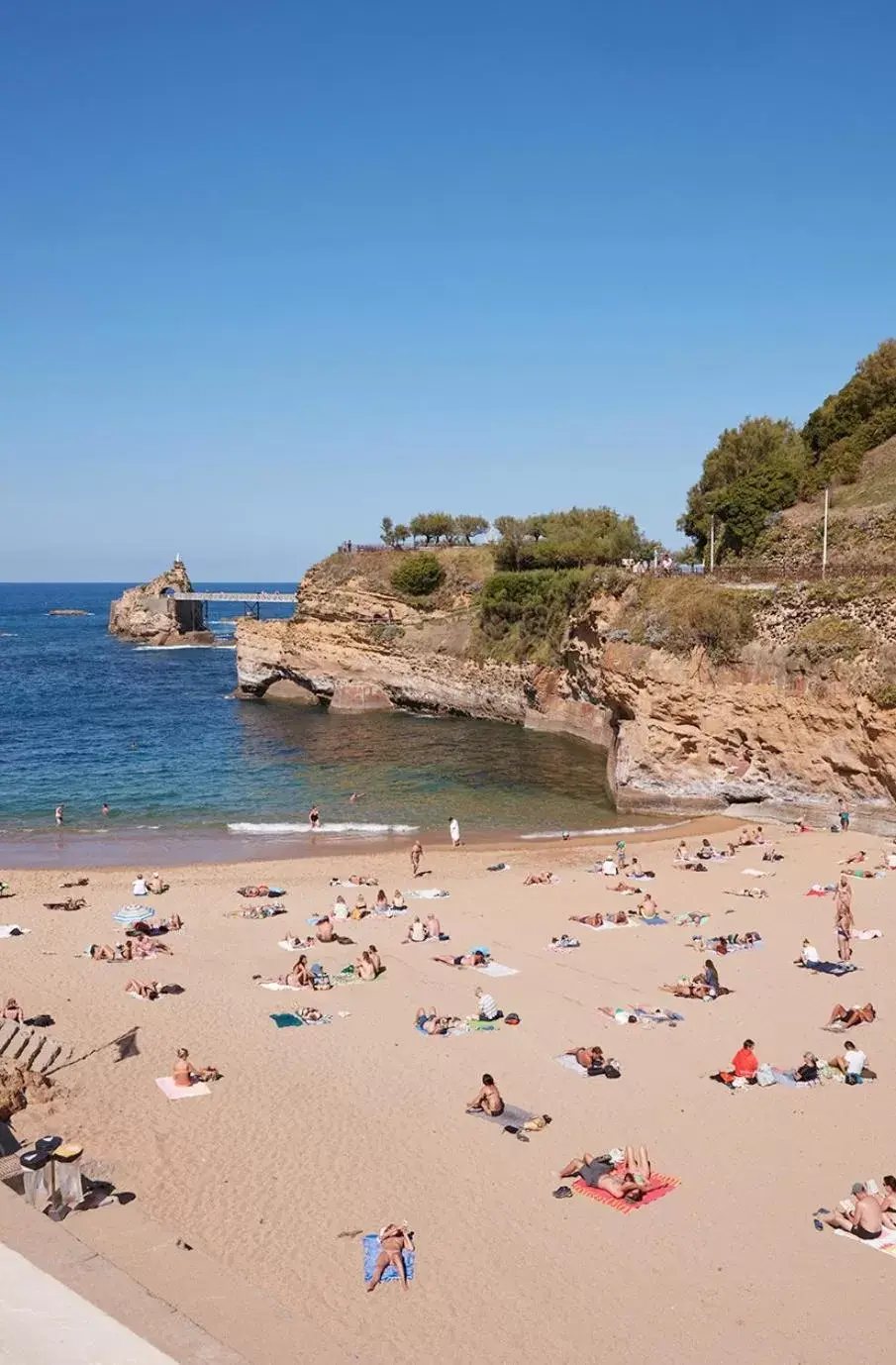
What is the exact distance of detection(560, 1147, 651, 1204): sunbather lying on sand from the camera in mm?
10555

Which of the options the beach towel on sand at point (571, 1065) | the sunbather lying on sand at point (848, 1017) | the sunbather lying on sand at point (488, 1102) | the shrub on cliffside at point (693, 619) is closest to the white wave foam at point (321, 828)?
the shrub on cliffside at point (693, 619)

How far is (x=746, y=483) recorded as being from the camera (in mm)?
45500

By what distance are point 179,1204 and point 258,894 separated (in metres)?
12.3

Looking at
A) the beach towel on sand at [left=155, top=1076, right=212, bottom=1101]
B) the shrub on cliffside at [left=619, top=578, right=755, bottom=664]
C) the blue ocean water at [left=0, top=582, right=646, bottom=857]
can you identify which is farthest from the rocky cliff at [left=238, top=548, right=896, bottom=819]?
the beach towel on sand at [left=155, top=1076, right=212, bottom=1101]

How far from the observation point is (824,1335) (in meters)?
8.43

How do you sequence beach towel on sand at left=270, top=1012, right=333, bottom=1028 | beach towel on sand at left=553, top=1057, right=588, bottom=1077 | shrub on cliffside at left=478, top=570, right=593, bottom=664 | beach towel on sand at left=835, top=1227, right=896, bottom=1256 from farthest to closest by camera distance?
shrub on cliffside at left=478, top=570, right=593, bottom=664 → beach towel on sand at left=270, top=1012, right=333, bottom=1028 → beach towel on sand at left=553, top=1057, right=588, bottom=1077 → beach towel on sand at left=835, top=1227, right=896, bottom=1256

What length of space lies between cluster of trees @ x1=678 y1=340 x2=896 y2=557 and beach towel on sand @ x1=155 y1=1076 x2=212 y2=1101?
122 feet

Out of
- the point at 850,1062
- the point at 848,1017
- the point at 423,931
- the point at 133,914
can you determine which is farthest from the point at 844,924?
the point at 133,914

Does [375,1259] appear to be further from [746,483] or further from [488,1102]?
[746,483]

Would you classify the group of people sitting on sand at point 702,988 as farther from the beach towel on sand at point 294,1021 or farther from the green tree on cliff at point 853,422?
the green tree on cliff at point 853,422

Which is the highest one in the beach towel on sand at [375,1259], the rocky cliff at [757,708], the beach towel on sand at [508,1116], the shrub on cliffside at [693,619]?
the shrub on cliffside at [693,619]

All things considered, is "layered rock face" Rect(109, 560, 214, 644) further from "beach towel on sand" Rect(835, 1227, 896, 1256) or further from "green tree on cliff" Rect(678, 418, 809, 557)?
"beach towel on sand" Rect(835, 1227, 896, 1256)

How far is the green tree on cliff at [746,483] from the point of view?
147 ft

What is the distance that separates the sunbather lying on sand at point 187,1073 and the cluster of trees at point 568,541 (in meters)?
42.7
